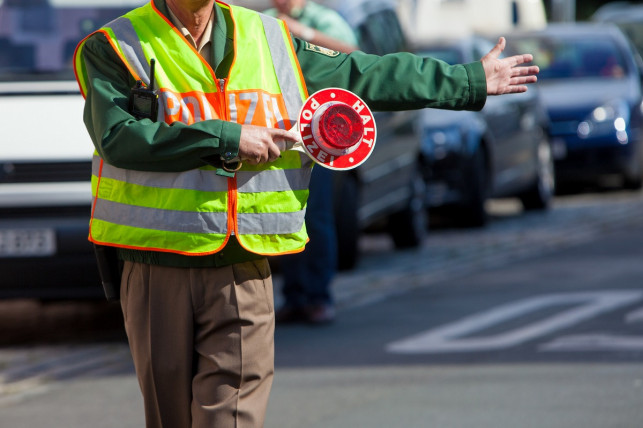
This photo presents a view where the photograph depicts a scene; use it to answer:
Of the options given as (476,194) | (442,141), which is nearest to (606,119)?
(476,194)

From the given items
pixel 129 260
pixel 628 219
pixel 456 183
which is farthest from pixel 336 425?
pixel 628 219

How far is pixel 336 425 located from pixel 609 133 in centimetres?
944

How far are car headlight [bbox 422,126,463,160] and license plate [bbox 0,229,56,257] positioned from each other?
17.1 feet

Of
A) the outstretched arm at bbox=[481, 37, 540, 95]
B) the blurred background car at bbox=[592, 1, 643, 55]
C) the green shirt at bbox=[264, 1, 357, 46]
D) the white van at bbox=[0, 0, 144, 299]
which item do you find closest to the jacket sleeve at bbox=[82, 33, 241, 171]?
the outstretched arm at bbox=[481, 37, 540, 95]

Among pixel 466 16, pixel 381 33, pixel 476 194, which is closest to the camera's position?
pixel 381 33

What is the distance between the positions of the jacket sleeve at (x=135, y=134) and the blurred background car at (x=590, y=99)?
37.4 ft

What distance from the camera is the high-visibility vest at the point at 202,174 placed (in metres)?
3.43

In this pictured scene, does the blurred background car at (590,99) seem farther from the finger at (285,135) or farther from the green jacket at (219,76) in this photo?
the finger at (285,135)

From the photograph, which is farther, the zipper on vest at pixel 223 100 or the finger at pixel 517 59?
the finger at pixel 517 59

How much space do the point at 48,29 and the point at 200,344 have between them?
493 cm

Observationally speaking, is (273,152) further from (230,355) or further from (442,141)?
(442,141)

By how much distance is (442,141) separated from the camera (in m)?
11.9

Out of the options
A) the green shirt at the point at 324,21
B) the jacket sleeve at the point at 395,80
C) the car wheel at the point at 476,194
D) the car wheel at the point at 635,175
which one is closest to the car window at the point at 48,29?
the green shirt at the point at 324,21

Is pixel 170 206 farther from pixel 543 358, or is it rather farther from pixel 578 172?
pixel 578 172
